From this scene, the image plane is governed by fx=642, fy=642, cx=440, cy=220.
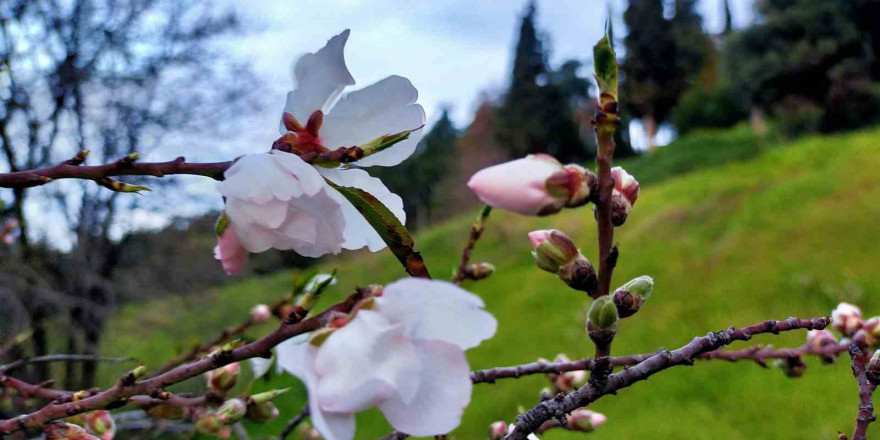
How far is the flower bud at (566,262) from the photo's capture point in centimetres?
27

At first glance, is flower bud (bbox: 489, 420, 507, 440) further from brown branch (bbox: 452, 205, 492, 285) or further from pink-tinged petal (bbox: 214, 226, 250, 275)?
pink-tinged petal (bbox: 214, 226, 250, 275)

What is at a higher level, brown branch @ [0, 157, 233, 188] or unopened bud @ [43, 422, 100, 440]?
brown branch @ [0, 157, 233, 188]

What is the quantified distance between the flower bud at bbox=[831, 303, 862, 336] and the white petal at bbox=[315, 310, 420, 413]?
591mm

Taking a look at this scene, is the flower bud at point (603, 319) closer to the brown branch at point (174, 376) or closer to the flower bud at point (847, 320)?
the brown branch at point (174, 376)

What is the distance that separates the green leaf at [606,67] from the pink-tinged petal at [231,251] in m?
0.16

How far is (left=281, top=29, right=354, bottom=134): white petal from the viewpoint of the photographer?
0.27 meters

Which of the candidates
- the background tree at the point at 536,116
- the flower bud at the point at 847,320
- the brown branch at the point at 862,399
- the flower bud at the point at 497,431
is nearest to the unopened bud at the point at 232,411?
the flower bud at the point at 497,431

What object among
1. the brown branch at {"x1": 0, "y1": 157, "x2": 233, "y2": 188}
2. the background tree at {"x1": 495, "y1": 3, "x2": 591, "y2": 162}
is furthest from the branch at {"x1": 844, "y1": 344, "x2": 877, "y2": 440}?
the background tree at {"x1": 495, "y1": 3, "x2": 591, "y2": 162}

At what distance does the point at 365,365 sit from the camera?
0.20 metres

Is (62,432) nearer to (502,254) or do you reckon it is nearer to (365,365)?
(365,365)

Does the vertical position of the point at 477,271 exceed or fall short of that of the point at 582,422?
it exceeds it

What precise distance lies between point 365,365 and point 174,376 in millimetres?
91

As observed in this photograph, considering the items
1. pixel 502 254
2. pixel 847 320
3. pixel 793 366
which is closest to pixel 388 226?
pixel 793 366

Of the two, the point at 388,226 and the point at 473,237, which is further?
the point at 473,237
